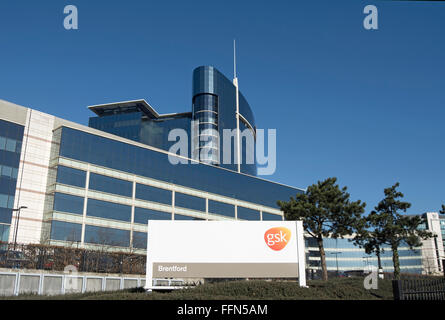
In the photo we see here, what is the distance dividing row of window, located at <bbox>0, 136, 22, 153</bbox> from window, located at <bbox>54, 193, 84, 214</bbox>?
853 cm

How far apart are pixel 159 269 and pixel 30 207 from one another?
44.0 meters

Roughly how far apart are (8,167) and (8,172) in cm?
74

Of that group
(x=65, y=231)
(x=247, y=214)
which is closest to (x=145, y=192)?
(x=65, y=231)

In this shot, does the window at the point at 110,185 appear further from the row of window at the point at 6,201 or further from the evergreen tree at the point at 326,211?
the evergreen tree at the point at 326,211

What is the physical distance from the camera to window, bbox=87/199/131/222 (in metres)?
64.8

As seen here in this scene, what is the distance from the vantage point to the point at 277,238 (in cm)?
2320

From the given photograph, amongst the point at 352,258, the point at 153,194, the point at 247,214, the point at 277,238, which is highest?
the point at 153,194

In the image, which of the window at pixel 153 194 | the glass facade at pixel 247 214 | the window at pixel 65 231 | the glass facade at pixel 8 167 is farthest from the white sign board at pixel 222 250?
the glass facade at pixel 247 214

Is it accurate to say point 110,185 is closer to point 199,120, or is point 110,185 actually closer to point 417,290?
point 417,290

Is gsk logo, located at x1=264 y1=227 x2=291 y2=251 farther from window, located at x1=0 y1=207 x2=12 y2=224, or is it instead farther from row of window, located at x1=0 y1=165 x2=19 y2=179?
row of window, located at x1=0 y1=165 x2=19 y2=179

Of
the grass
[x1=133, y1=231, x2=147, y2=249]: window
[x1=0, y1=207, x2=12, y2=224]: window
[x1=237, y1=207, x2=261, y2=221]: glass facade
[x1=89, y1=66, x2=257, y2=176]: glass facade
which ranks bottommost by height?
the grass

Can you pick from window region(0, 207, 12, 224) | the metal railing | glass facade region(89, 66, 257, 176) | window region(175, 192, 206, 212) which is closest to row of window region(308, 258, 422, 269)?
glass facade region(89, 66, 257, 176)

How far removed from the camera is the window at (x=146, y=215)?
71188 millimetres

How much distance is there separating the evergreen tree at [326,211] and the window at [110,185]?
118 ft
